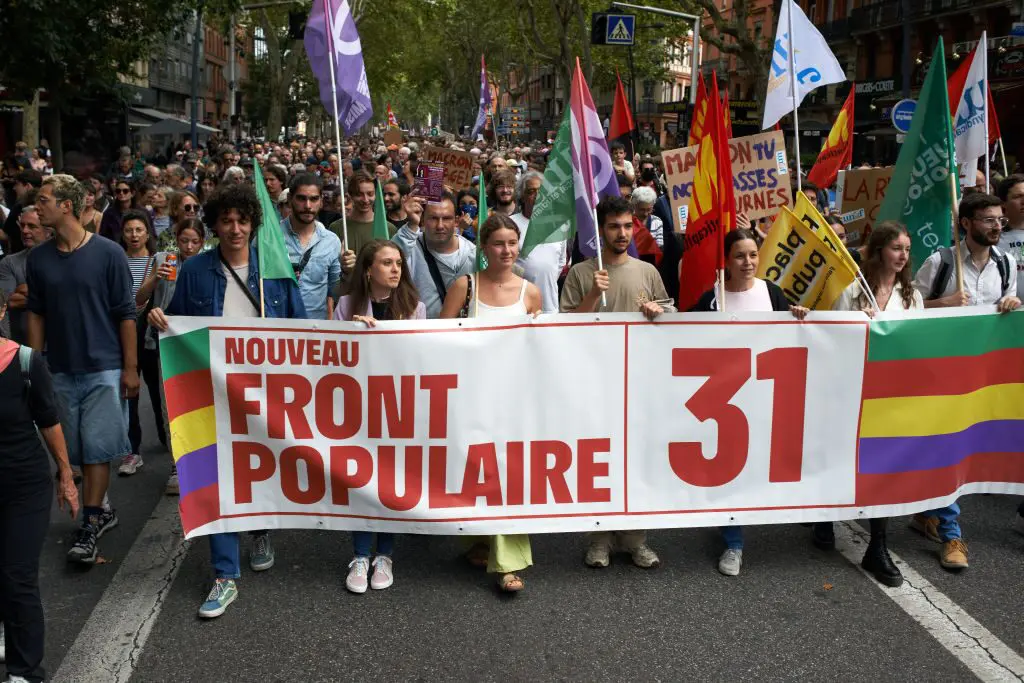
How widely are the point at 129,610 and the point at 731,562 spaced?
9.20 feet

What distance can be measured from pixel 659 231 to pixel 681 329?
12.2 feet

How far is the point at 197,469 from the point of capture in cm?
488

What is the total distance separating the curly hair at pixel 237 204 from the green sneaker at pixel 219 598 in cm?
166

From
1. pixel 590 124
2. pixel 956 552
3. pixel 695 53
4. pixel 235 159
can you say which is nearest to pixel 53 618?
pixel 590 124

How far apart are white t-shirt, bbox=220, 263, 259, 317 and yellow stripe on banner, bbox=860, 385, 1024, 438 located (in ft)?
9.96

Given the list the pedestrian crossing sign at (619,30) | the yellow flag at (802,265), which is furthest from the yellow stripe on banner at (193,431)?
the pedestrian crossing sign at (619,30)

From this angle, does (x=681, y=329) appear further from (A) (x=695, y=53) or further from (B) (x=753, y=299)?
(A) (x=695, y=53)

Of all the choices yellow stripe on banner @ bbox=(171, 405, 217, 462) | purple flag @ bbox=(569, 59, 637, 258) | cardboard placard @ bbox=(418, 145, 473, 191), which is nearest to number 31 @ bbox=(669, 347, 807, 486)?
purple flag @ bbox=(569, 59, 637, 258)

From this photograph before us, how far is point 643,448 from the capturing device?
16.5ft

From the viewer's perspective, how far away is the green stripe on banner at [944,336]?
511 centimetres

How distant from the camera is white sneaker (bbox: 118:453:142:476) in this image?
668 cm

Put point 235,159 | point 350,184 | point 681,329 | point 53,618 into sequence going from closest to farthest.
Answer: point 53,618, point 681,329, point 350,184, point 235,159

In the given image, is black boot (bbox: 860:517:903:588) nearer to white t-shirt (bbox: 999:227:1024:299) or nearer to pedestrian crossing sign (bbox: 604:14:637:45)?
white t-shirt (bbox: 999:227:1024:299)

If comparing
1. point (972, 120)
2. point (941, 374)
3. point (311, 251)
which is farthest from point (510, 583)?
point (972, 120)
